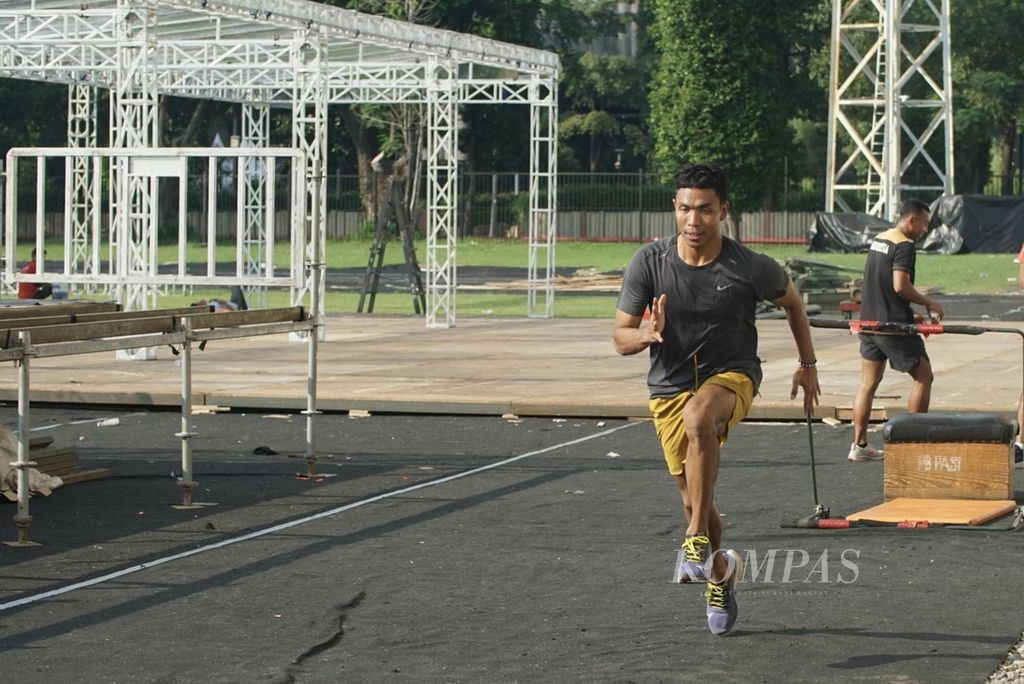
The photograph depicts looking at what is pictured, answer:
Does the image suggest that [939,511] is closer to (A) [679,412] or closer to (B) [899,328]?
(B) [899,328]

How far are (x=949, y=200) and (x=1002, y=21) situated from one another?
501 inches

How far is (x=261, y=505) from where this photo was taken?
436 inches

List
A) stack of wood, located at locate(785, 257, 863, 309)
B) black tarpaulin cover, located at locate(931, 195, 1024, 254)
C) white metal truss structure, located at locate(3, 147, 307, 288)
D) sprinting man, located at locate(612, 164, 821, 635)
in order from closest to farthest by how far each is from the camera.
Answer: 1. sprinting man, located at locate(612, 164, 821, 635)
2. white metal truss structure, located at locate(3, 147, 307, 288)
3. stack of wood, located at locate(785, 257, 863, 309)
4. black tarpaulin cover, located at locate(931, 195, 1024, 254)

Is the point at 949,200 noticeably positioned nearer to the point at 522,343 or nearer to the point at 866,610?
the point at 522,343

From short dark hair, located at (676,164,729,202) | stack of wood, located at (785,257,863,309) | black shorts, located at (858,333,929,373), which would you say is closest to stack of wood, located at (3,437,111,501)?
black shorts, located at (858,333,929,373)

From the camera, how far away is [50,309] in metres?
11.9

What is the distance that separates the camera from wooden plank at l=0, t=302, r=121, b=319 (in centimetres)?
1119

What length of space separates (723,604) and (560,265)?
42.1 m

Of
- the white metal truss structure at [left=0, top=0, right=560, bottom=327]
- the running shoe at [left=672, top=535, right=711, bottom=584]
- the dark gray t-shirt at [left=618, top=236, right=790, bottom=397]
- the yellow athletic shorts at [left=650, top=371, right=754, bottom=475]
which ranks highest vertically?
the white metal truss structure at [left=0, top=0, right=560, bottom=327]

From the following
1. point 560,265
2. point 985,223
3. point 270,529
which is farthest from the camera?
point 560,265

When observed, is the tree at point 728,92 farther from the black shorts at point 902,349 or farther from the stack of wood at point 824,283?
the black shorts at point 902,349

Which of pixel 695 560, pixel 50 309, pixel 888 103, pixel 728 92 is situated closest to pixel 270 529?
pixel 50 309

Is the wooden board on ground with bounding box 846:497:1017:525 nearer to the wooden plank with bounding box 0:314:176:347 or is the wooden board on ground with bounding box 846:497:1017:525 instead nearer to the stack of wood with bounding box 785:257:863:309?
the wooden plank with bounding box 0:314:176:347

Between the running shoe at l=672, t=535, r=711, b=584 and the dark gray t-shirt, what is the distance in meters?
0.65
